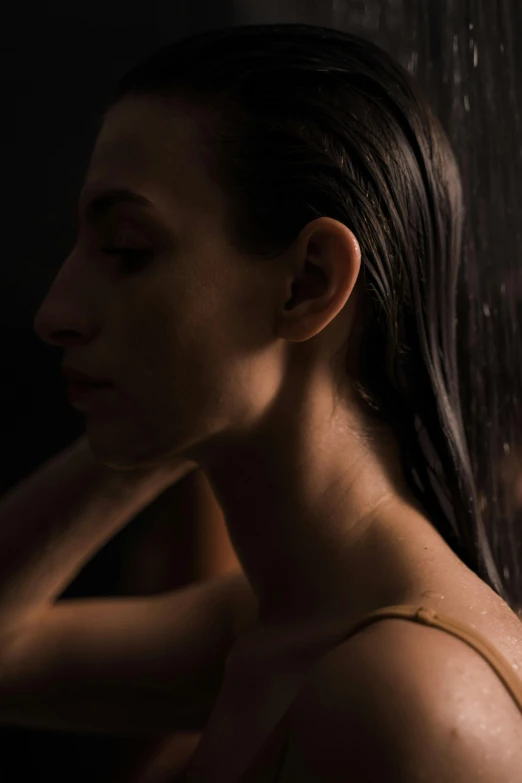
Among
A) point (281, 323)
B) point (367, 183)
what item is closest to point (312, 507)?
point (281, 323)

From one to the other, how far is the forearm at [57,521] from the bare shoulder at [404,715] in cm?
33

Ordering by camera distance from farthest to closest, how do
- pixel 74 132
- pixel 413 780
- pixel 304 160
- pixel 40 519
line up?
pixel 74 132
pixel 40 519
pixel 304 160
pixel 413 780

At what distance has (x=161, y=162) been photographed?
2.24ft

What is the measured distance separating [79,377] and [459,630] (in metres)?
0.33

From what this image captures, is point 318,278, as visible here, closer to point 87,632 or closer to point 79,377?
point 79,377

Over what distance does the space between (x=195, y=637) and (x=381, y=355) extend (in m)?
0.33

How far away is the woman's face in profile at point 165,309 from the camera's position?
0.67 metres

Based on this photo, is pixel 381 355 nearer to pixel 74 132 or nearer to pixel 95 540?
pixel 95 540

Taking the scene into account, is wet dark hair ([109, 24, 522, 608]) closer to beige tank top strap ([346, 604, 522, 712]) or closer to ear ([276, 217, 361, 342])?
ear ([276, 217, 361, 342])

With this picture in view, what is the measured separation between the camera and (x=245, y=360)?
0.68 m

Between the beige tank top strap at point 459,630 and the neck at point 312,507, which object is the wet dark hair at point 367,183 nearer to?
the neck at point 312,507

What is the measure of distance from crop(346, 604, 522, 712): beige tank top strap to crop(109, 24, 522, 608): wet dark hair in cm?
16

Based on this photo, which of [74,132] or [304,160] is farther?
[74,132]

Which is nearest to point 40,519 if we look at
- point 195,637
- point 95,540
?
point 95,540
